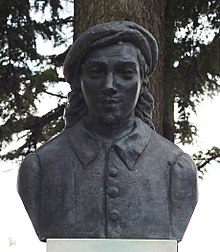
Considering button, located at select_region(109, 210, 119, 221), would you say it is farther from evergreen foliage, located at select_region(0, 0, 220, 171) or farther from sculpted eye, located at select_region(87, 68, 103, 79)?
evergreen foliage, located at select_region(0, 0, 220, 171)

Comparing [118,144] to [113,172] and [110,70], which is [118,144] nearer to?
[113,172]

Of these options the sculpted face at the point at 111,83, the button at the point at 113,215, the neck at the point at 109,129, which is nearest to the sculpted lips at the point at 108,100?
the sculpted face at the point at 111,83

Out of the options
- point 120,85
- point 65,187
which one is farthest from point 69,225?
point 120,85

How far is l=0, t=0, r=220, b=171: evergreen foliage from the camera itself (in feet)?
23.3

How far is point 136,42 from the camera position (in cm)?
305

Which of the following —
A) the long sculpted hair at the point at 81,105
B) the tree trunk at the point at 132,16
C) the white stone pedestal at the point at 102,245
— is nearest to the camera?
the white stone pedestal at the point at 102,245

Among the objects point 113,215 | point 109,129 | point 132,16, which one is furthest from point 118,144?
point 132,16

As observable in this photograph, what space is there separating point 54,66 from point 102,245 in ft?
16.4

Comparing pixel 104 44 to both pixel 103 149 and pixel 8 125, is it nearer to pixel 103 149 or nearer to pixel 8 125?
pixel 103 149

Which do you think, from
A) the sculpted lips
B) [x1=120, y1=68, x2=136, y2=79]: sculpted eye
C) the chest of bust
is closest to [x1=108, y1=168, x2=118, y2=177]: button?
the chest of bust

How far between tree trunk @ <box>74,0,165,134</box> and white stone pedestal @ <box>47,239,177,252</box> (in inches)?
131

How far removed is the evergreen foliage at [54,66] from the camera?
7.09 meters

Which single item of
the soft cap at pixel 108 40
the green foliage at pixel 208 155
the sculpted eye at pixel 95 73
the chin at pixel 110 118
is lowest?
the green foliage at pixel 208 155

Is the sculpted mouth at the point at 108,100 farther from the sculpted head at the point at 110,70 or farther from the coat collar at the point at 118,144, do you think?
the coat collar at the point at 118,144
